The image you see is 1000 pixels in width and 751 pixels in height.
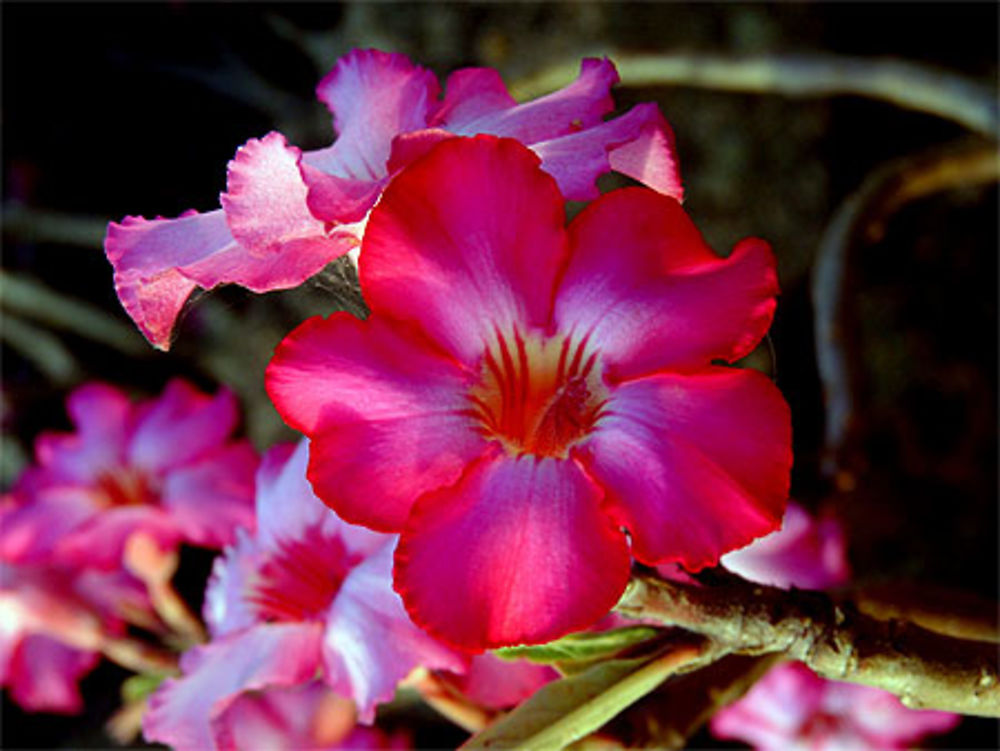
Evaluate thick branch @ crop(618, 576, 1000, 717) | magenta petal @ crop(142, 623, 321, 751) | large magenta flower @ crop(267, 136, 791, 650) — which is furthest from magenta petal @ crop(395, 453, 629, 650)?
magenta petal @ crop(142, 623, 321, 751)

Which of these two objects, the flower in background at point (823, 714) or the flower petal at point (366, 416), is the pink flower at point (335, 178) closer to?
the flower petal at point (366, 416)

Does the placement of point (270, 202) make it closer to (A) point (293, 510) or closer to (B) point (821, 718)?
(A) point (293, 510)

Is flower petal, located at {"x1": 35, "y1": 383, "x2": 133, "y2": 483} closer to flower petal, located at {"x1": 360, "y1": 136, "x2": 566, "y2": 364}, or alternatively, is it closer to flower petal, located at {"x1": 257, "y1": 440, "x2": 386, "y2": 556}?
flower petal, located at {"x1": 257, "y1": 440, "x2": 386, "y2": 556}

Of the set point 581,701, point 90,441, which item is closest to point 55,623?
point 90,441

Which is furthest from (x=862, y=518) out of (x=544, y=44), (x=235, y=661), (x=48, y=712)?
(x=48, y=712)

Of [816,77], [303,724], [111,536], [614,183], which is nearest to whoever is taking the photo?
[111,536]

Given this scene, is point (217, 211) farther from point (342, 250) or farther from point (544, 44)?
point (544, 44)
